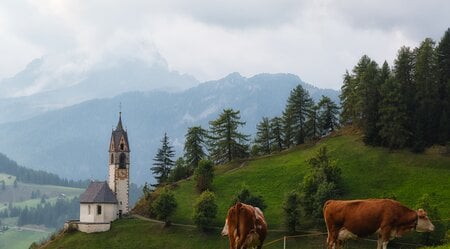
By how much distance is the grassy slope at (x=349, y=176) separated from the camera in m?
95.8

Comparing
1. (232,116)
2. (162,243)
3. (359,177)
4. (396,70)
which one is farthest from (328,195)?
(232,116)

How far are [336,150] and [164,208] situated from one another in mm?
35217

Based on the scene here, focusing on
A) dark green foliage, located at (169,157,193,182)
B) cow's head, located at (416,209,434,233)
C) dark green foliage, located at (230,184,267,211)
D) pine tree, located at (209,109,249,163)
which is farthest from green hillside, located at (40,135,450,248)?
cow's head, located at (416,209,434,233)

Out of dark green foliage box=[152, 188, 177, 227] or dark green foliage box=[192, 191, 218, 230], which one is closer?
dark green foliage box=[192, 191, 218, 230]

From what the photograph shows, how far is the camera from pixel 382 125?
11262 centimetres

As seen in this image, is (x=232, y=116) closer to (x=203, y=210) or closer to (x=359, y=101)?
(x=359, y=101)

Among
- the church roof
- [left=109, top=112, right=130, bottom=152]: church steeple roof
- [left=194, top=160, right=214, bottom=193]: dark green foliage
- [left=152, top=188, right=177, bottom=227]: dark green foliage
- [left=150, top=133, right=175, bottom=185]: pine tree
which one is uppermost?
[left=109, top=112, right=130, bottom=152]: church steeple roof

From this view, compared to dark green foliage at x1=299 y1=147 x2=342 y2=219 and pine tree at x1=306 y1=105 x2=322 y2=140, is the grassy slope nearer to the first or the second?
dark green foliage at x1=299 y1=147 x2=342 y2=219

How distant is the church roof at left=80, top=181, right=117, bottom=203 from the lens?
368 feet

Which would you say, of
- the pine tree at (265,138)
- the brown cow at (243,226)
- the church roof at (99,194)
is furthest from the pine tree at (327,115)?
the brown cow at (243,226)

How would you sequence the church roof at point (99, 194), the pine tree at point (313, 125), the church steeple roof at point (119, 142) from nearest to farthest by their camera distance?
the church roof at point (99, 194) < the church steeple roof at point (119, 142) < the pine tree at point (313, 125)

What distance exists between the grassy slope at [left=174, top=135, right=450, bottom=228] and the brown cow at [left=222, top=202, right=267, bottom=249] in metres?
72.2

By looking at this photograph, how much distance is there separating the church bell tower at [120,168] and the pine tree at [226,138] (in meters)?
18.9

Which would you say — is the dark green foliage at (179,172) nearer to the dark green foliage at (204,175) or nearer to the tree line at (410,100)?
the dark green foliage at (204,175)
